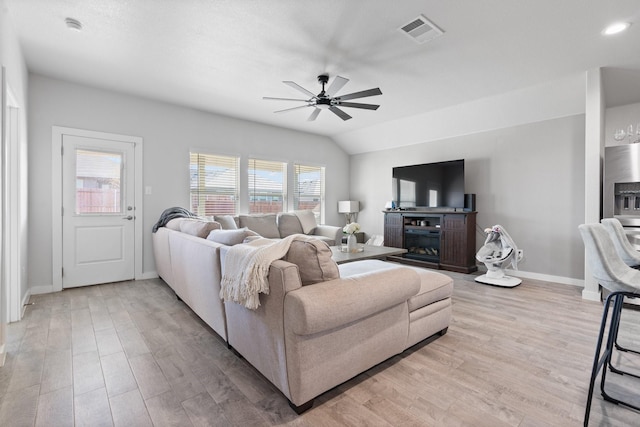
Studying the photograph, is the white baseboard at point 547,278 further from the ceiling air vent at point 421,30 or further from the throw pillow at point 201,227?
the throw pillow at point 201,227

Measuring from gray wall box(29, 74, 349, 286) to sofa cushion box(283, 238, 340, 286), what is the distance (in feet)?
12.0

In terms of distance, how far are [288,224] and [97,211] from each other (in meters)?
2.86

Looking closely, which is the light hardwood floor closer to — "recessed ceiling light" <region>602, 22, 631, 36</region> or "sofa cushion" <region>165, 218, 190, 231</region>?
"sofa cushion" <region>165, 218, 190, 231</region>

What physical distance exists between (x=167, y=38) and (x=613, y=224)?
389cm

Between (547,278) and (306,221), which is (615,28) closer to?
(547,278)

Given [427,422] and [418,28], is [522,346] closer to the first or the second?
[427,422]

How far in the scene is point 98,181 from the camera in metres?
4.07

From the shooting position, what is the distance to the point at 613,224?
2018 millimetres

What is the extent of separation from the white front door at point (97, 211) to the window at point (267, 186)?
195 centimetres

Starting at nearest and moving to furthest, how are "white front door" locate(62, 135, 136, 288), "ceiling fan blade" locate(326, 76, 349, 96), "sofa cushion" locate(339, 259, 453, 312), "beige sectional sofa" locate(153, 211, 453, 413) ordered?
"beige sectional sofa" locate(153, 211, 453, 413)
"sofa cushion" locate(339, 259, 453, 312)
"ceiling fan blade" locate(326, 76, 349, 96)
"white front door" locate(62, 135, 136, 288)

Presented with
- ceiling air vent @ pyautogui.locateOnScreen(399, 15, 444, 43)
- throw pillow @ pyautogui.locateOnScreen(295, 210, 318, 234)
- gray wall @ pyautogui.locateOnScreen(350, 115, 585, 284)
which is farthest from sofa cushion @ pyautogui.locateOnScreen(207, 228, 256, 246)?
gray wall @ pyautogui.locateOnScreen(350, 115, 585, 284)

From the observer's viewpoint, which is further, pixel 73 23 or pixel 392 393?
pixel 73 23

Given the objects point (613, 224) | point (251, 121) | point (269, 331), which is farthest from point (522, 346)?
point (251, 121)

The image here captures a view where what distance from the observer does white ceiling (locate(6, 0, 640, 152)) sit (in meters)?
2.36
